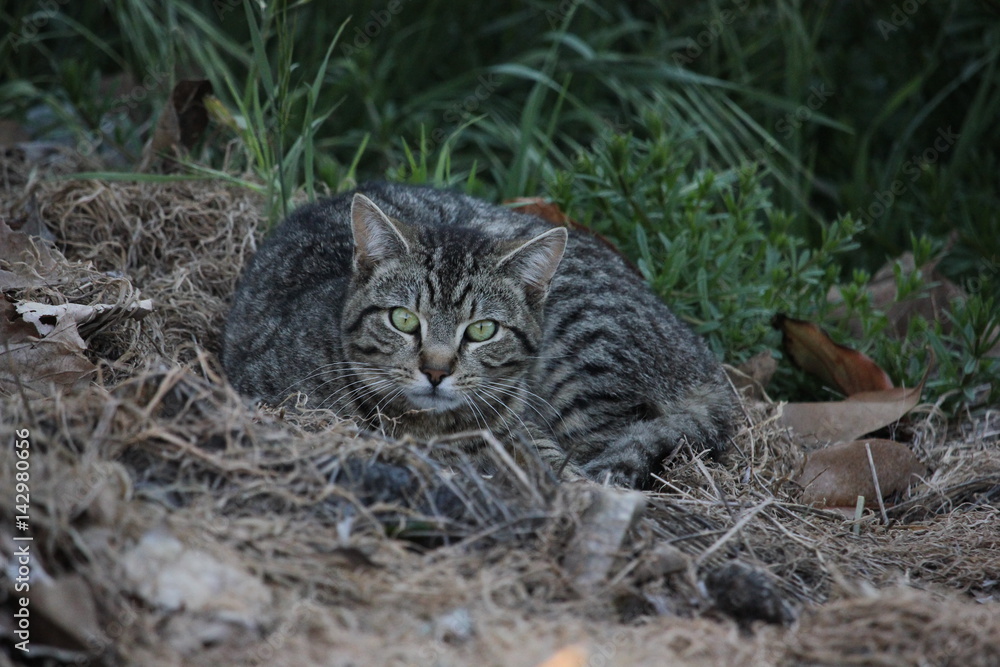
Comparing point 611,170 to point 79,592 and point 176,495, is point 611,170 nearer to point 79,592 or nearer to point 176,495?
point 176,495

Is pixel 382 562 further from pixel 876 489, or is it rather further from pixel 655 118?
pixel 655 118

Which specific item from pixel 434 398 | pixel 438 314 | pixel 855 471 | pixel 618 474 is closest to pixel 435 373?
pixel 434 398

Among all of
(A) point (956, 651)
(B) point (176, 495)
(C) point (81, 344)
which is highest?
(A) point (956, 651)

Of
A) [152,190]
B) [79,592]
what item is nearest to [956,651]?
[79,592]

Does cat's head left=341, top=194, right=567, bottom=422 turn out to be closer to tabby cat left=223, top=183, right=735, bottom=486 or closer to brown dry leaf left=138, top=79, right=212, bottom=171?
tabby cat left=223, top=183, right=735, bottom=486

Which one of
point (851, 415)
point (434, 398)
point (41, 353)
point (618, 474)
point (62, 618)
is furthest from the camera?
point (851, 415)

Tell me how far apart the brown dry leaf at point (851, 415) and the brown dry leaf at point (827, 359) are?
0.08 metres

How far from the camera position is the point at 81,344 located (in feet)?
10.4

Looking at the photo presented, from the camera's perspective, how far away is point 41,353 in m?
3.12

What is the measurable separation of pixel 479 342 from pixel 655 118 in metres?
1.95

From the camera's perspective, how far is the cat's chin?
3.44 m

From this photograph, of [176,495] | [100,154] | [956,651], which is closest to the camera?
[956,651]

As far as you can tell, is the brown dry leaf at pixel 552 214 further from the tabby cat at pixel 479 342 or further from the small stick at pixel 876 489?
the small stick at pixel 876 489

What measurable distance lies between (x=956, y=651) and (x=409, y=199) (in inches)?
114
